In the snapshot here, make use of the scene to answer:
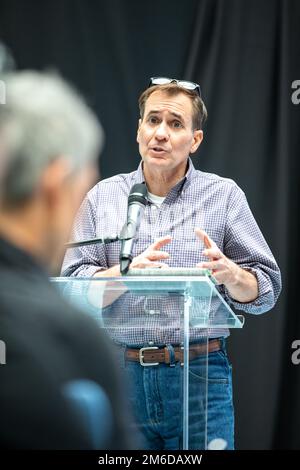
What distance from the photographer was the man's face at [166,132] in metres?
3.06

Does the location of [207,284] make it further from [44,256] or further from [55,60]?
[55,60]

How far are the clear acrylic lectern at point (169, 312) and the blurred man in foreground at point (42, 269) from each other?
2.53 ft

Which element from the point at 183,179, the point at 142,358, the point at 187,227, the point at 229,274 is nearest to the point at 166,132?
the point at 183,179

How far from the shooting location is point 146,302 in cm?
211

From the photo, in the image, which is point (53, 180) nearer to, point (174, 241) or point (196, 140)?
point (174, 241)

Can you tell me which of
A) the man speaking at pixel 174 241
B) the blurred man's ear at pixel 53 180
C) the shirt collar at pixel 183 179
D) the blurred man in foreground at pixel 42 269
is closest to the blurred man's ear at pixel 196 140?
the man speaking at pixel 174 241

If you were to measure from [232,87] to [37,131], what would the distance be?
120 inches

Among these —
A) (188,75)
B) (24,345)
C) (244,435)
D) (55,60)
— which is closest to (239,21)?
(188,75)

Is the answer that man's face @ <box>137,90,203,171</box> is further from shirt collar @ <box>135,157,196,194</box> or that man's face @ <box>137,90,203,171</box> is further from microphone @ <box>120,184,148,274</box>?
microphone @ <box>120,184,148,274</box>

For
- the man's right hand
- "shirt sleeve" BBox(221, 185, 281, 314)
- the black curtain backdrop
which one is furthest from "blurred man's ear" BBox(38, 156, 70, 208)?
the black curtain backdrop

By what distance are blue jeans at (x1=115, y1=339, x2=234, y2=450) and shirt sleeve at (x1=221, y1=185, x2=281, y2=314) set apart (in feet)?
2.11

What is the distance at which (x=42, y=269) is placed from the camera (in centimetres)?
121

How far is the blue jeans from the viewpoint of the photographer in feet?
6.36

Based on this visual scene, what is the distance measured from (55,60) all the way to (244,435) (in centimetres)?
210
